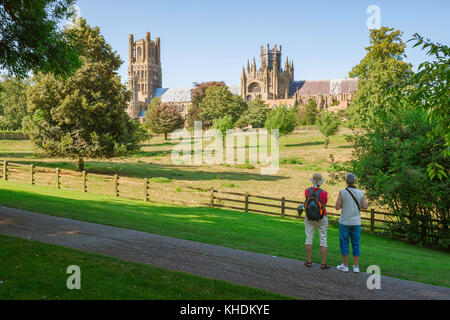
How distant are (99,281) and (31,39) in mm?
6987

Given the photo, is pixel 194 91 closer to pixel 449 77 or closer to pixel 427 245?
pixel 427 245

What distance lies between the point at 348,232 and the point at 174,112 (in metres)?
75.2

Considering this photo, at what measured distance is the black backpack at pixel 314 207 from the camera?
7480mm

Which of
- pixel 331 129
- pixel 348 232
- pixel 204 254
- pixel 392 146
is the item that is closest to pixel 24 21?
pixel 204 254

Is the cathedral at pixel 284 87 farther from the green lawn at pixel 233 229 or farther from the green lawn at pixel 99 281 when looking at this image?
the green lawn at pixel 99 281

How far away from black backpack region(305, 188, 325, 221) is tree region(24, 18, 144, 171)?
21.8 m

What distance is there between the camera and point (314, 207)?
7512 millimetres

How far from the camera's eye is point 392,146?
14.8 meters

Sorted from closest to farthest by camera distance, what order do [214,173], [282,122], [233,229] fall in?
[233,229] < [214,173] < [282,122]

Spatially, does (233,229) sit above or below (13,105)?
below

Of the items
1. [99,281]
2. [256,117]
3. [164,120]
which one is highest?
[256,117]

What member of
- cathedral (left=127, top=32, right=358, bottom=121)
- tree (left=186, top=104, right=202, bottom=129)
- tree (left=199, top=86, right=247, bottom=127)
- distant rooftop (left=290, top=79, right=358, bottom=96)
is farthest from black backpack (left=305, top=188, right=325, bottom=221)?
distant rooftop (left=290, top=79, right=358, bottom=96)

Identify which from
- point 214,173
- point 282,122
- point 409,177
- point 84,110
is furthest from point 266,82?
point 409,177

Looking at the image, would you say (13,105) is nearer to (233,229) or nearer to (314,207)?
(233,229)
